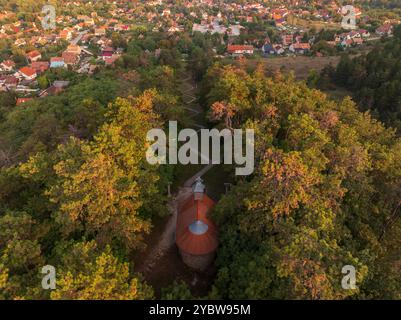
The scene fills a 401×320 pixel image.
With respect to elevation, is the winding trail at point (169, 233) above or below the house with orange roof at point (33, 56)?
above

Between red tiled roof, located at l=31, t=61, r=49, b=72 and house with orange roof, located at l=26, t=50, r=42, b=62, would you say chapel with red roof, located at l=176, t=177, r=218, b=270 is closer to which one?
red tiled roof, located at l=31, t=61, r=49, b=72

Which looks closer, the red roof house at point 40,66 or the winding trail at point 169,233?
the winding trail at point 169,233

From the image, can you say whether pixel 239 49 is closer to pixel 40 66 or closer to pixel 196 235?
pixel 40 66

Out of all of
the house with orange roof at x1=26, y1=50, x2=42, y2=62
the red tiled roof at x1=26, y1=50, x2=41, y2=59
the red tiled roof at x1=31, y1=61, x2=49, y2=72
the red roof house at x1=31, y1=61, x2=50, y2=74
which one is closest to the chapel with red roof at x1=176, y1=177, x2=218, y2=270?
the red roof house at x1=31, y1=61, x2=50, y2=74

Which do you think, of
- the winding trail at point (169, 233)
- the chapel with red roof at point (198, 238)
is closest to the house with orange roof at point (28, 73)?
the winding trail at point (169, 233)

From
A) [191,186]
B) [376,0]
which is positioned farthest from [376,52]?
[376,0]

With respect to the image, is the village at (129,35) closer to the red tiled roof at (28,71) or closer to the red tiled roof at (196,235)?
the red tiled roof at (28,71)

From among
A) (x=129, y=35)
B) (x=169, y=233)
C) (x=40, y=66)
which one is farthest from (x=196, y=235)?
(x=129, y=35)
